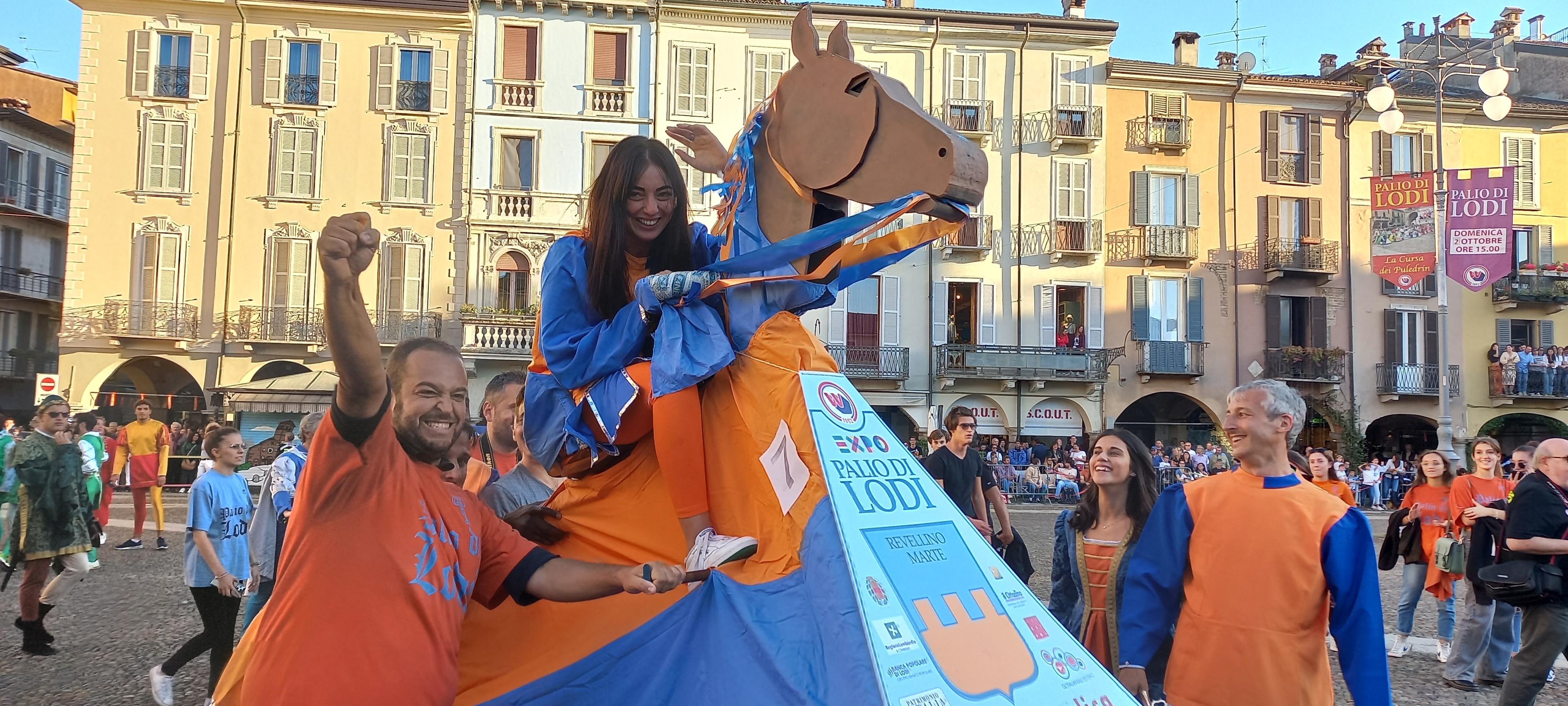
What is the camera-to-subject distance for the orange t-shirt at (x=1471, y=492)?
7.75m

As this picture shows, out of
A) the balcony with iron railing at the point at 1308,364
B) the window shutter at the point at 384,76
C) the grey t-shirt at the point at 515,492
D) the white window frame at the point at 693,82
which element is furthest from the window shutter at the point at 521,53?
the grey t-shirt at the point at 515,492

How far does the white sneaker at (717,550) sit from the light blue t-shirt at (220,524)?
454cm

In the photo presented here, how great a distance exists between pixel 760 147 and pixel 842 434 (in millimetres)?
884

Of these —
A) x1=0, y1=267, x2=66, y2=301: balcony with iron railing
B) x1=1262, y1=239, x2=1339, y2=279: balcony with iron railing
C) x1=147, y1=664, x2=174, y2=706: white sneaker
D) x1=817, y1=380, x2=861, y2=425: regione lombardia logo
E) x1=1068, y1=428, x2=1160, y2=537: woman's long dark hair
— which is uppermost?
x1=1262, y1=239, x2=1339, y2=279: balcony with iron railing

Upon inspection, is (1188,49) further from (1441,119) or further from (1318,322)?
(1441,119)

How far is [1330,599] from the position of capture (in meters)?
3.54

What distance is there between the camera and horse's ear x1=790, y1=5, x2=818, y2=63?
9.55ft

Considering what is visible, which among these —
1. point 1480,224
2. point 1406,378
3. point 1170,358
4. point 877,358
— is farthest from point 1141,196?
point 1480,224

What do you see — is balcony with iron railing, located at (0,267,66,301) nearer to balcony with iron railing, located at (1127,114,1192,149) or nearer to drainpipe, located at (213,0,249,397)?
drainpipe, located at (213,0,249,397)

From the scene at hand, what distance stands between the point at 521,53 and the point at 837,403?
25.2 meters

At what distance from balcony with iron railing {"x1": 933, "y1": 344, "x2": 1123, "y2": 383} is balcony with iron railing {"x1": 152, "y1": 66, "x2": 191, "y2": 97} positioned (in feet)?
61.2

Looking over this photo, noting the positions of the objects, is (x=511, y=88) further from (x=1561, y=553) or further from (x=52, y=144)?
(x=1561, y=553)

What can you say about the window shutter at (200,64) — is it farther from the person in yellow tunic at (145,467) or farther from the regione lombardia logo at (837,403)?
the regione lombardia logo at (837,403)

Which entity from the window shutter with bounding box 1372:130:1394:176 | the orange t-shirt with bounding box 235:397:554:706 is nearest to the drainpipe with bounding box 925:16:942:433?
the window shutter with bounding box 1372:130:1394:176
